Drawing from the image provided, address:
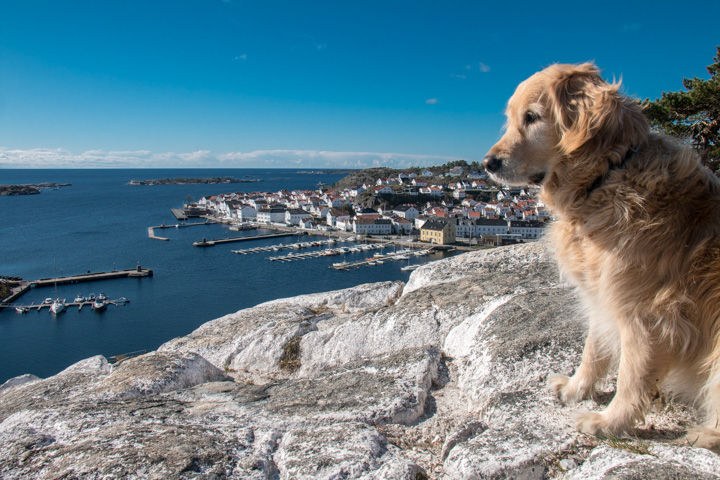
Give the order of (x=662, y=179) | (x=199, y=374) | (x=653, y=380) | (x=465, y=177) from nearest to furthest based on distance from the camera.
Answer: (x=662, y=179), (x=653, y=380), (x=199, y=374), (x=465, y=177)

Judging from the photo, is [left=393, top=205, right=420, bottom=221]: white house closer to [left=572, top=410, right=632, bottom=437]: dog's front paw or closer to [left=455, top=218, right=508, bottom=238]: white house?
[left=455, top=218, right=508, bottom=238]: white house

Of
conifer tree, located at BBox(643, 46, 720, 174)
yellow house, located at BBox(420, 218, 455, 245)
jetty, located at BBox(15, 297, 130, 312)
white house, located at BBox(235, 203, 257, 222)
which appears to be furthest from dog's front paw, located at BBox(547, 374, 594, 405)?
white house, located at BBox(235, 203, 257, 222)

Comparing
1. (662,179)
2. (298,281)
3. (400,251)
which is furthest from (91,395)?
(400,251)

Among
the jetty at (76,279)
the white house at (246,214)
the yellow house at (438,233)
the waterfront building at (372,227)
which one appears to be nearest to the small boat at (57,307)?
the jetty at (76,279)

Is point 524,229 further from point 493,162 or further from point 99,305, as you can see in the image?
point 493,162

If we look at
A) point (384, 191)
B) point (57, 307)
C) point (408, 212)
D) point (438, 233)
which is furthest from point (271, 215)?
point (57, 307)

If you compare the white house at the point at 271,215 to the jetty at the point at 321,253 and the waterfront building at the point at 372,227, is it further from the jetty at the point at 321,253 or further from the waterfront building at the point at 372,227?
the jetty at the point at 321,253

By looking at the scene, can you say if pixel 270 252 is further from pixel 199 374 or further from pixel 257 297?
pixel 199 374
